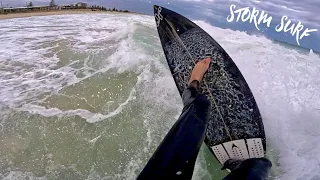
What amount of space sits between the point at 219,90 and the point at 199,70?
0.46m

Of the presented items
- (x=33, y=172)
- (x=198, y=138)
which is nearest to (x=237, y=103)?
(x=198, y=138)

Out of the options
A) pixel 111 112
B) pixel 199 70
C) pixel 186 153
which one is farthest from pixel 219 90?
pixel 186 153

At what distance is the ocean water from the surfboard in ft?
0.95

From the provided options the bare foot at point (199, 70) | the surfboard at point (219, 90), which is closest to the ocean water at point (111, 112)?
the surfboard at point (219, 90)

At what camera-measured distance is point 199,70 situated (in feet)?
11.6

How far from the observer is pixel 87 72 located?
216 inches

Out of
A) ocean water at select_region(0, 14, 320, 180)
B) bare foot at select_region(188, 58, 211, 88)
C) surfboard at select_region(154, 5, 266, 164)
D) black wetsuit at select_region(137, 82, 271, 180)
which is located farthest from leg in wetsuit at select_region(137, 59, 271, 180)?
ocean water at select_region(0, 14, 320, 180)

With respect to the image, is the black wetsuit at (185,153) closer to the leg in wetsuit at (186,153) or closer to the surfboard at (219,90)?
the leg in wetsuit at (186,153)

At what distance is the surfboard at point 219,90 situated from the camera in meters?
3.45

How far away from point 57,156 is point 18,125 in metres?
0.80

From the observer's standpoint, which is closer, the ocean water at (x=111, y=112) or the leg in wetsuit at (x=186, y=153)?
the leg in wetsuit at (x=186, y=153)

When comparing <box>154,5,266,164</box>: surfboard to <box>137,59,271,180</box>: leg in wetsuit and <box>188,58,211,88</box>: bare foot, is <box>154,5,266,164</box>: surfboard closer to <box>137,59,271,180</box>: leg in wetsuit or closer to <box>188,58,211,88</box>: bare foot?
<box>188,58,211,88</box>: bare foot

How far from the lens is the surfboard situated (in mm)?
3453

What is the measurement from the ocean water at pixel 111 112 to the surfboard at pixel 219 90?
29 cm
